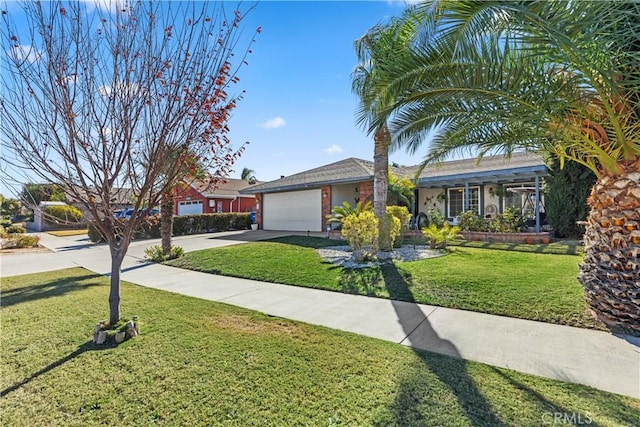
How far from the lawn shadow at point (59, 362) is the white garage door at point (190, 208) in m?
26.5

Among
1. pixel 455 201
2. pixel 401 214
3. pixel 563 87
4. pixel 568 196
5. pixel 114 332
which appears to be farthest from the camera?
pixel 455 201

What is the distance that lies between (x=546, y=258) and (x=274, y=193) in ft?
53.7

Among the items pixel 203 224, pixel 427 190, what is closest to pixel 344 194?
pixel 427 190

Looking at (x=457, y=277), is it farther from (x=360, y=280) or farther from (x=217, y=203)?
(x=217, y=203)

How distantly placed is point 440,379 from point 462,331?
1.63 metres

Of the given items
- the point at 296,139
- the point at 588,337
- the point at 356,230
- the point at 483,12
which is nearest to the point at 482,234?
the point at 356,230

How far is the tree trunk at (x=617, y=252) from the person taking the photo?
174 inches

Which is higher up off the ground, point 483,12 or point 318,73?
point 318,73

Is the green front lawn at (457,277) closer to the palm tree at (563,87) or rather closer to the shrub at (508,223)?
the palm tree at (563,87)

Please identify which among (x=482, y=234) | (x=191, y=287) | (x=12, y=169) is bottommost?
(x=191, y=287)

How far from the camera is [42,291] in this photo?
767 cm

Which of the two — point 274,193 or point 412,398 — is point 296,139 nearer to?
point 412,398

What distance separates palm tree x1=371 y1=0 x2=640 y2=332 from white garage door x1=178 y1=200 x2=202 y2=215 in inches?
1088

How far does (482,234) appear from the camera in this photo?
13328 millimetres
